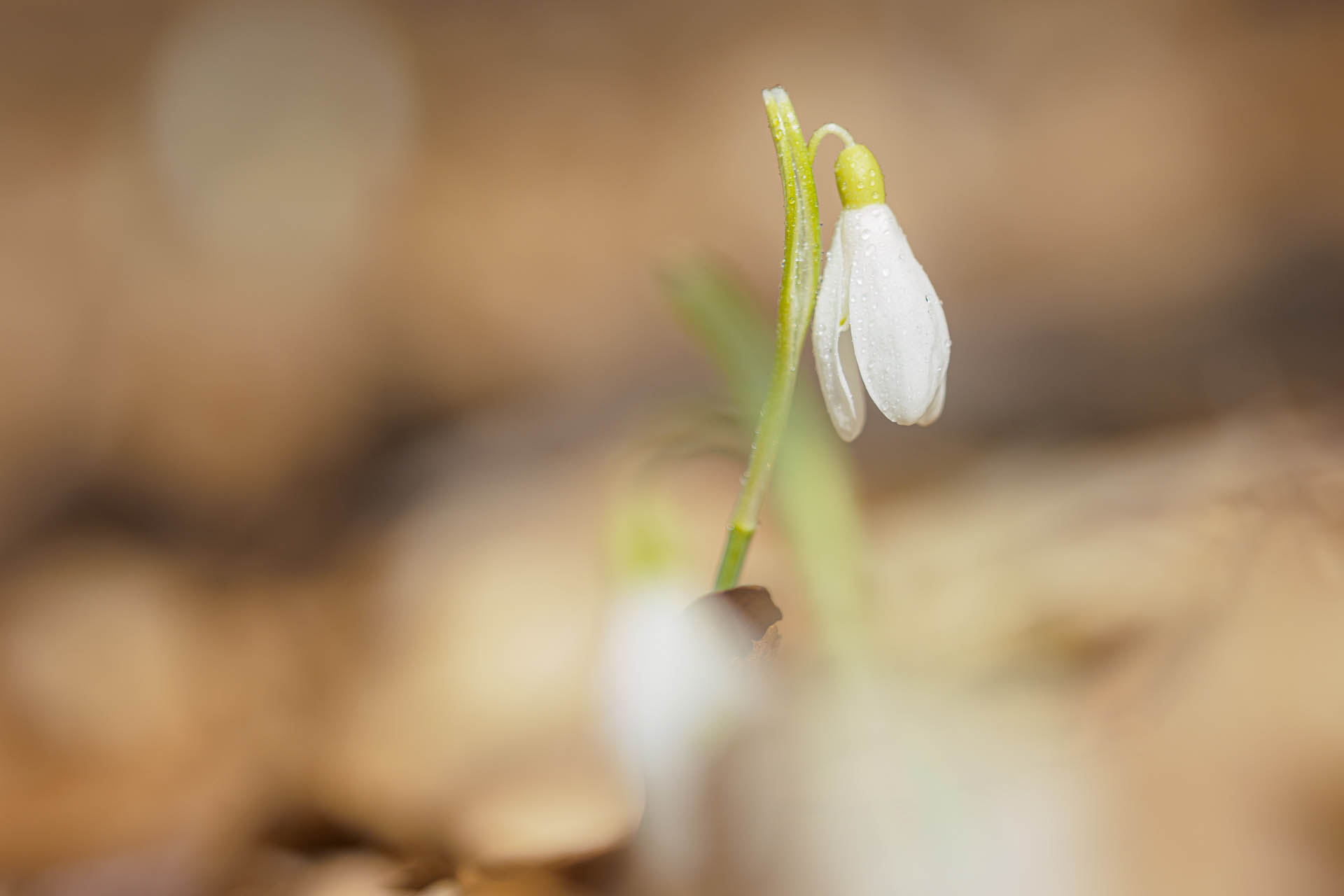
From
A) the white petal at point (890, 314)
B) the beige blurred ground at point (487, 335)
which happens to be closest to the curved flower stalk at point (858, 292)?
the white petal at point (890, 314)

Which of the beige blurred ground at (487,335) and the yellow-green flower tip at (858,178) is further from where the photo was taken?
the beige blurred ground at (487,335)

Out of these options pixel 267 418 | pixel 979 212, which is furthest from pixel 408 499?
pixel 979 212

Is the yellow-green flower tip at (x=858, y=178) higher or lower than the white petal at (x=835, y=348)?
higher

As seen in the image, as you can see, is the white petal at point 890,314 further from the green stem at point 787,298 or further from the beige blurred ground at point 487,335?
the beige blurred ground at point 487,335

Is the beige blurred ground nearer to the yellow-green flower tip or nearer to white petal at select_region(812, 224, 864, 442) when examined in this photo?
white petal at select_region(812, 224, 864, 442)

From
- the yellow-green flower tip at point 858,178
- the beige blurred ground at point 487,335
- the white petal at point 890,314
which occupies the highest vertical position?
the beige blurred ground at point 487,335

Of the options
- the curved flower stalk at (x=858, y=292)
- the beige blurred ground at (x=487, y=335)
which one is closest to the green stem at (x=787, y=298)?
the curved flower stalk at (x=858, y=292)

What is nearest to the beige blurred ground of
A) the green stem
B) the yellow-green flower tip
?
the green stem

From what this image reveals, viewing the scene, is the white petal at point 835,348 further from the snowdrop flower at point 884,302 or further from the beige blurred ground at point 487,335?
the beige blurred ground at point 487,335
